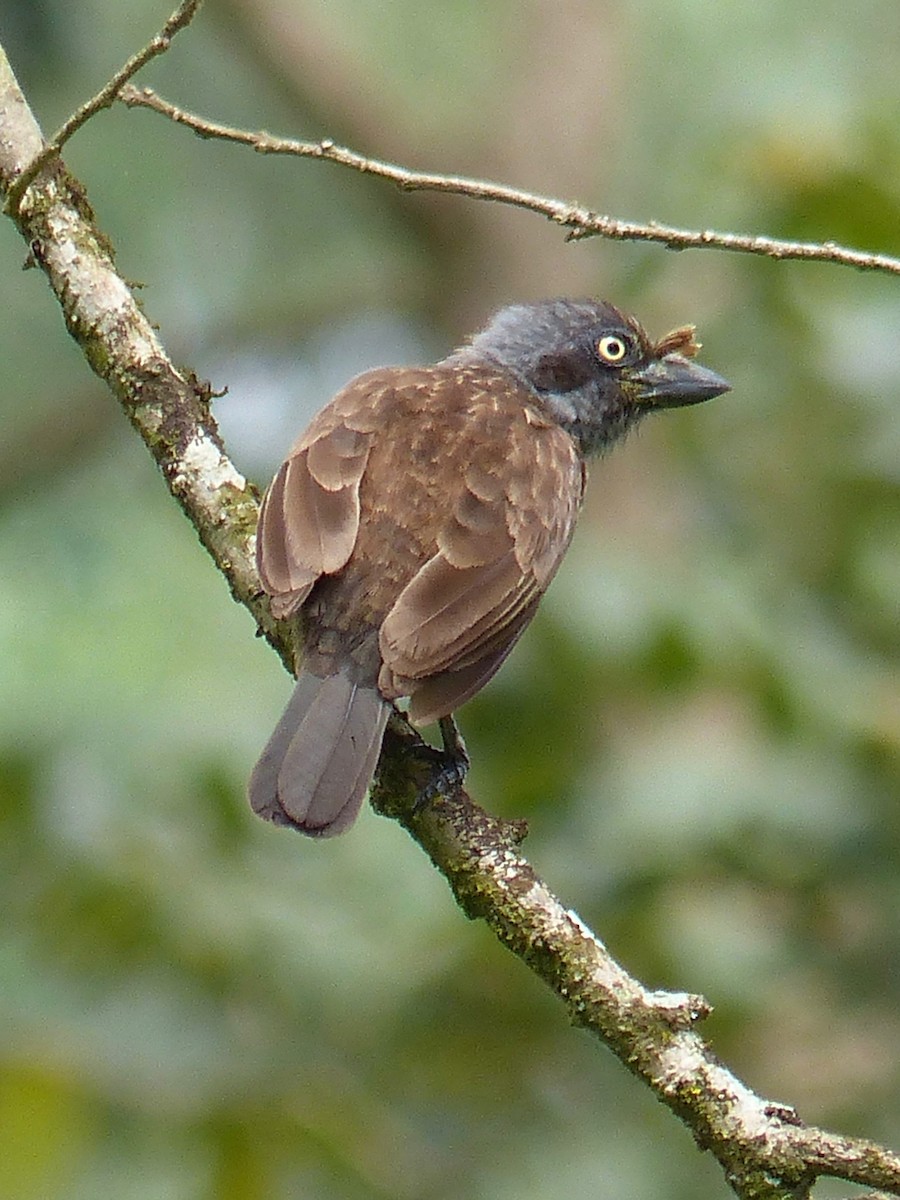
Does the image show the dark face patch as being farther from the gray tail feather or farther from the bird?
the gray tail feather

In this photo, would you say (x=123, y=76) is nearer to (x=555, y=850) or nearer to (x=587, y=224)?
(x=587, y=224)

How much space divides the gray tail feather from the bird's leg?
0.11 m

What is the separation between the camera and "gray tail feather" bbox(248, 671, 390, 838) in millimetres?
3348

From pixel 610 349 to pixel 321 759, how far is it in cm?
204

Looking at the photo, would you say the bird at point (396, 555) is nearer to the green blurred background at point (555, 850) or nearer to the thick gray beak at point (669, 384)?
the thick gray beak at point (669, 384)

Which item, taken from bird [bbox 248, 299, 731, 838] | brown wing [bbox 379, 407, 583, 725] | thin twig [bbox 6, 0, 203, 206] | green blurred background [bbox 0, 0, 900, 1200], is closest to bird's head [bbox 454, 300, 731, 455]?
bird [bbox 248, 299, 731, 838]

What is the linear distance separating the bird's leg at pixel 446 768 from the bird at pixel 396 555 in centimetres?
7

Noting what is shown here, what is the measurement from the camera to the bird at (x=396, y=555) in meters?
3.47

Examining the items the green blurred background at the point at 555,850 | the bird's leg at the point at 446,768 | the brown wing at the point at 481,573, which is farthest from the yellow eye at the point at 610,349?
the bird's leg at the point at 446,768

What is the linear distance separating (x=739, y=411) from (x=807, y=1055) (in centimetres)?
238

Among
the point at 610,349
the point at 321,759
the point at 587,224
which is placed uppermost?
the point at 610,349

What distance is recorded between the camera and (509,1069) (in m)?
4.41

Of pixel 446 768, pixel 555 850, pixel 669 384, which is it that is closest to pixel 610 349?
pixel 669 384

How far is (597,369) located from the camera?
5.09m
